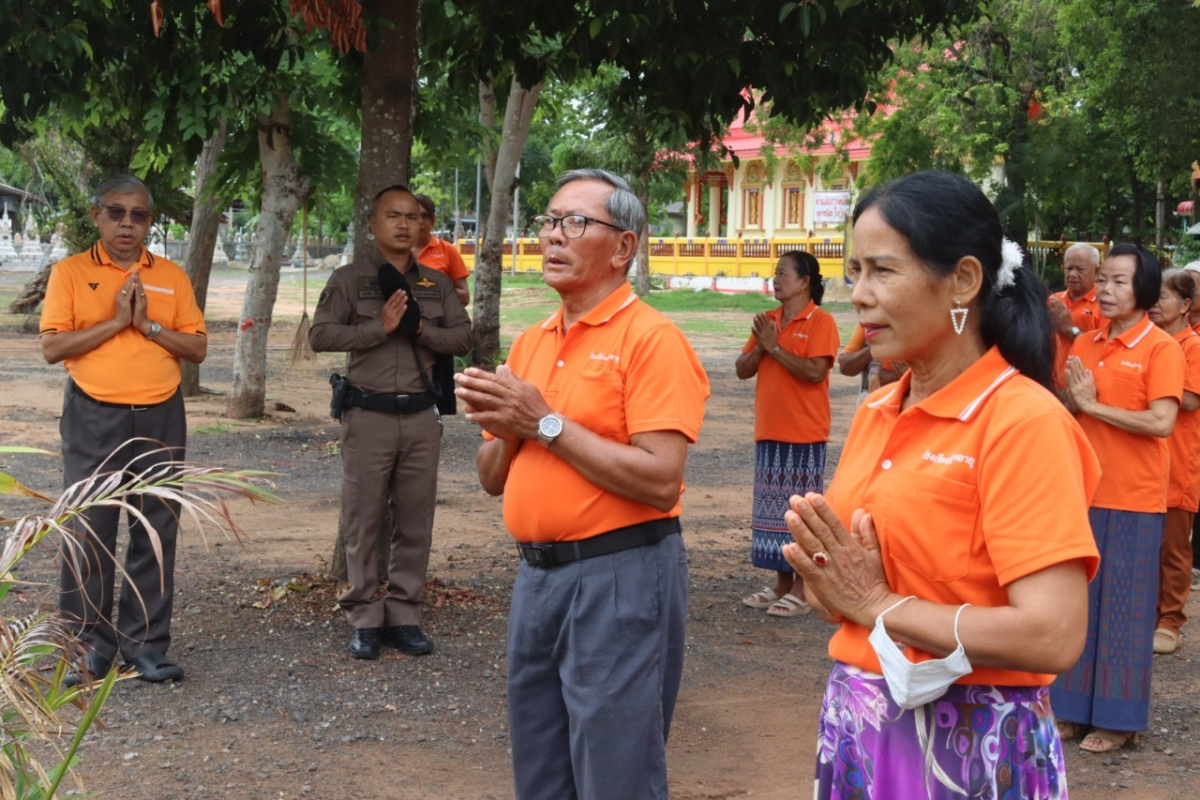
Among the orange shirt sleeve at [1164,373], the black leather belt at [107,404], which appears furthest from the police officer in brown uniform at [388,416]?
the orange shirt sleeve at [1164,373]

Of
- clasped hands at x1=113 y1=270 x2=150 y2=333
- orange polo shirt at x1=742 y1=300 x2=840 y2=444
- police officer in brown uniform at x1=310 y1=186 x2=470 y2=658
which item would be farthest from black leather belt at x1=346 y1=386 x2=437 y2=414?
orange polo shirt at x1=742 y1=300 x2=840 y2=444

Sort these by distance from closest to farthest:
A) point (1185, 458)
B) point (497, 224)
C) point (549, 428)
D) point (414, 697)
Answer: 1. point (549, 428)
2. point (414, 697)
3. point (1185, 458)
4. point (497, 224)

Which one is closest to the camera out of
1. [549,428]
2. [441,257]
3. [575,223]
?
[549,428]

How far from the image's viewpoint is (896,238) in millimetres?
2330

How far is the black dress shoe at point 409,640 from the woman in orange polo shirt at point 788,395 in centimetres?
214

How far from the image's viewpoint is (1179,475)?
6.95 meters

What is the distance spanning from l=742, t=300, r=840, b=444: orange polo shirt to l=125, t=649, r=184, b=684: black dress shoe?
11.3 feet

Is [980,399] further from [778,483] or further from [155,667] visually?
[778,483]

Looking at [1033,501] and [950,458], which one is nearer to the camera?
[1033,501]

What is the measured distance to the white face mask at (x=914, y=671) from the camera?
216cm

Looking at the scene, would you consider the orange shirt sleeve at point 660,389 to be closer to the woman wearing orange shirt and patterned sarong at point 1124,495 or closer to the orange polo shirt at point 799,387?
the woman wearing orange shirt and patterned sarong at point 1124,495

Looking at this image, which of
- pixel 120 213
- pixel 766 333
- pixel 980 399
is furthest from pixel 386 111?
pixel 980 399

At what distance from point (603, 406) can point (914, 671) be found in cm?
131

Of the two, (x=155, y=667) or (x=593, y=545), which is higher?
(x=593, y=545)
